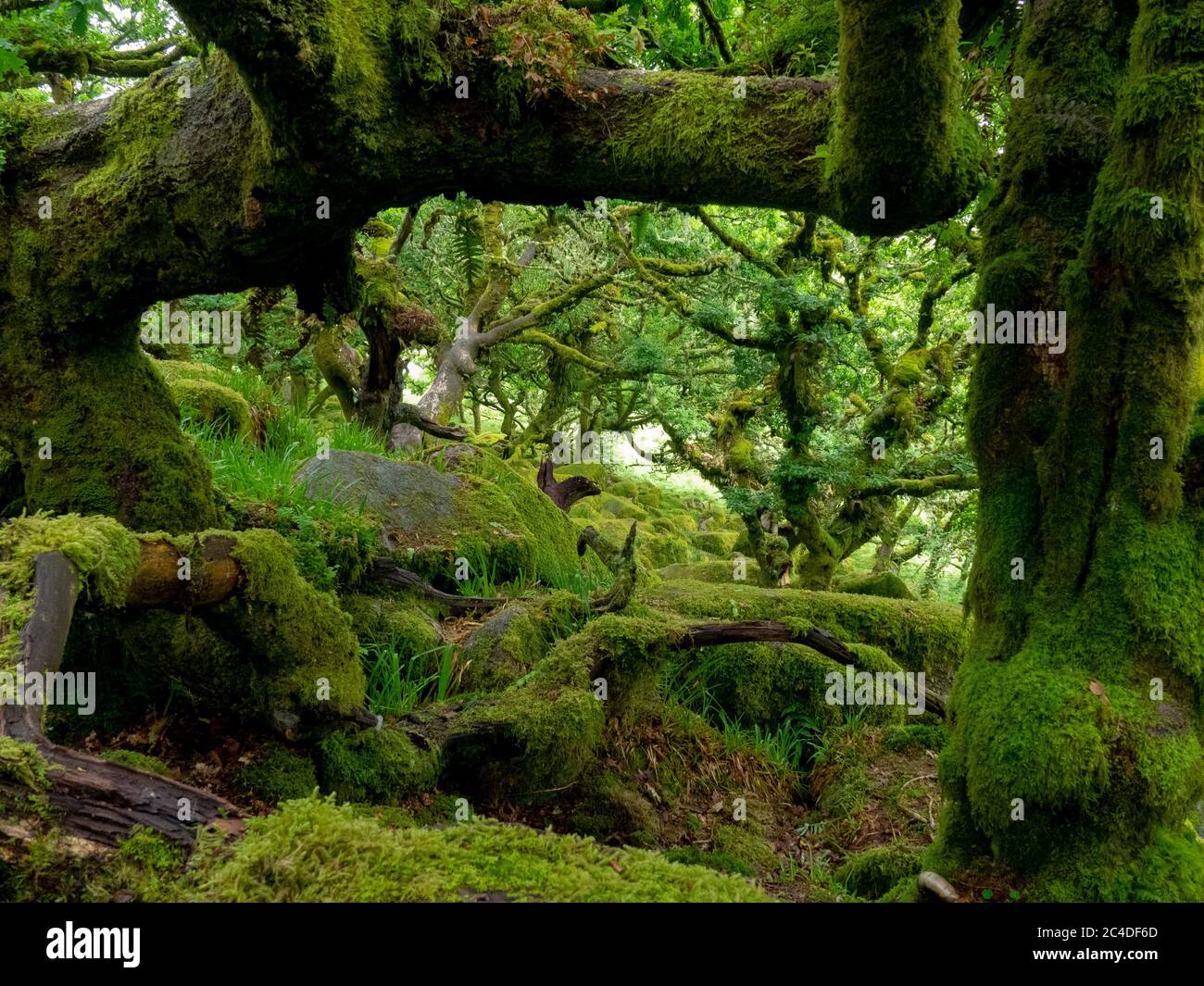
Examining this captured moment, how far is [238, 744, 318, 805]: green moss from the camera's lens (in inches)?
145

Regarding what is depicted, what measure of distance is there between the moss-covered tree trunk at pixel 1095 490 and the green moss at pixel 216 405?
6019mm

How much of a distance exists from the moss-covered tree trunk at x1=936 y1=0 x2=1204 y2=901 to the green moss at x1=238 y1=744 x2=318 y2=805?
2820mm

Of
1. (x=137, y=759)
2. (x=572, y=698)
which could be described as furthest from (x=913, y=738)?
(x=137, y=759)

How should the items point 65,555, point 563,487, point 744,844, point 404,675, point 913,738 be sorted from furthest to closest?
point 563,487
point 913,738
point 404,675
point 744,844
point 65,555

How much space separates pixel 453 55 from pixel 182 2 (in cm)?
107

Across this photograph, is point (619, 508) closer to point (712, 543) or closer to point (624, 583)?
point (712, 543)

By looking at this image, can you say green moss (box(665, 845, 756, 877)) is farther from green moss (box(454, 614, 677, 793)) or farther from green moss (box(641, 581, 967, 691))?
green moss (box(641, 581, 967, 691))

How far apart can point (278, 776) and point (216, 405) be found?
171 inches

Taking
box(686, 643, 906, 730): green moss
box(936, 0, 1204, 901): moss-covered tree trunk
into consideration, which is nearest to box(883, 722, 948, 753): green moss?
box(686, 643, 906, 730): green moss

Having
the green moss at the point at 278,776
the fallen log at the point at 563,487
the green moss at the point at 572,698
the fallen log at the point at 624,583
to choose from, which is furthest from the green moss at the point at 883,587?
the green moss at the point at 278,776

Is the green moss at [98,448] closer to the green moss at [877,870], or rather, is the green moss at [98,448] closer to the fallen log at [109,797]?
the fallen log at [109,797]

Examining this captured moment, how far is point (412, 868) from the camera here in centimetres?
192

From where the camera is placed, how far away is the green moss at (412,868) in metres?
1.85

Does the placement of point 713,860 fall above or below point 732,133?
below
